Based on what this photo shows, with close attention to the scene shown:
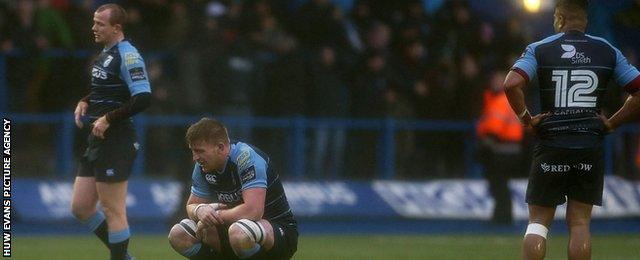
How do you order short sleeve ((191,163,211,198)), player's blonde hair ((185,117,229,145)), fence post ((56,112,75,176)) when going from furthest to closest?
1. fence post ((56,112,75,176))
2. short sleeve ((191,163,211,198))
3. player's blonde hair ((185,117,229,145))

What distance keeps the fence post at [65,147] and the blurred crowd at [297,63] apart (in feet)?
1.33

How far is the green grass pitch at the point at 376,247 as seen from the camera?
549 inches

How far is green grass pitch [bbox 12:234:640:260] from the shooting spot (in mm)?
13938

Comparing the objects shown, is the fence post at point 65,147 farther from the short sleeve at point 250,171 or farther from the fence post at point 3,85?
the short sleeve at point 250,171

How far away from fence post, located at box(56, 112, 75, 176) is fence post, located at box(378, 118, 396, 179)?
4351 millimetres

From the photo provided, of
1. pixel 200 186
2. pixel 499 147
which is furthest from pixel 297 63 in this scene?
pixel 200 186

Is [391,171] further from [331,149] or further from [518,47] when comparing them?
[518,47]

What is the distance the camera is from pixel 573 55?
9.66 meters

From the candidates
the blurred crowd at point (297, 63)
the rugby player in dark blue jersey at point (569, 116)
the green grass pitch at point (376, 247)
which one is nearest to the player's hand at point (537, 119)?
the rugby player in dark blue jersey at point (569, 116)

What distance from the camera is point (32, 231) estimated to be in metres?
17.4

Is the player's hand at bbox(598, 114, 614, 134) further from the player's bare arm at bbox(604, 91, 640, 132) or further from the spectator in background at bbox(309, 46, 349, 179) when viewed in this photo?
the spectator in background at bbox(309, 46, 349, 179)

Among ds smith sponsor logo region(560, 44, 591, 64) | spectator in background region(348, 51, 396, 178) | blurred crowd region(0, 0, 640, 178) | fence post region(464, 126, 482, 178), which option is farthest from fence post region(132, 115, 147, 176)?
ds smith sponsor logo region(560, 44, 591, 64)

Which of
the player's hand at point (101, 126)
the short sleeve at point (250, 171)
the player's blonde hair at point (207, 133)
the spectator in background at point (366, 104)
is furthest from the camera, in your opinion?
the spectator in background at point (366, 104)

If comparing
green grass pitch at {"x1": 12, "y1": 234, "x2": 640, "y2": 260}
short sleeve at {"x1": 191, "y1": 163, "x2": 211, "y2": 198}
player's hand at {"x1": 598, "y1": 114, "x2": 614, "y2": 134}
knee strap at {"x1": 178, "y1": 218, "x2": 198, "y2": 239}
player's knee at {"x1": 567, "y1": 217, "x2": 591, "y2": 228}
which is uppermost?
player's hand at {"x1": 598, "y1": 114, "x2": 614, "y2": 134}
